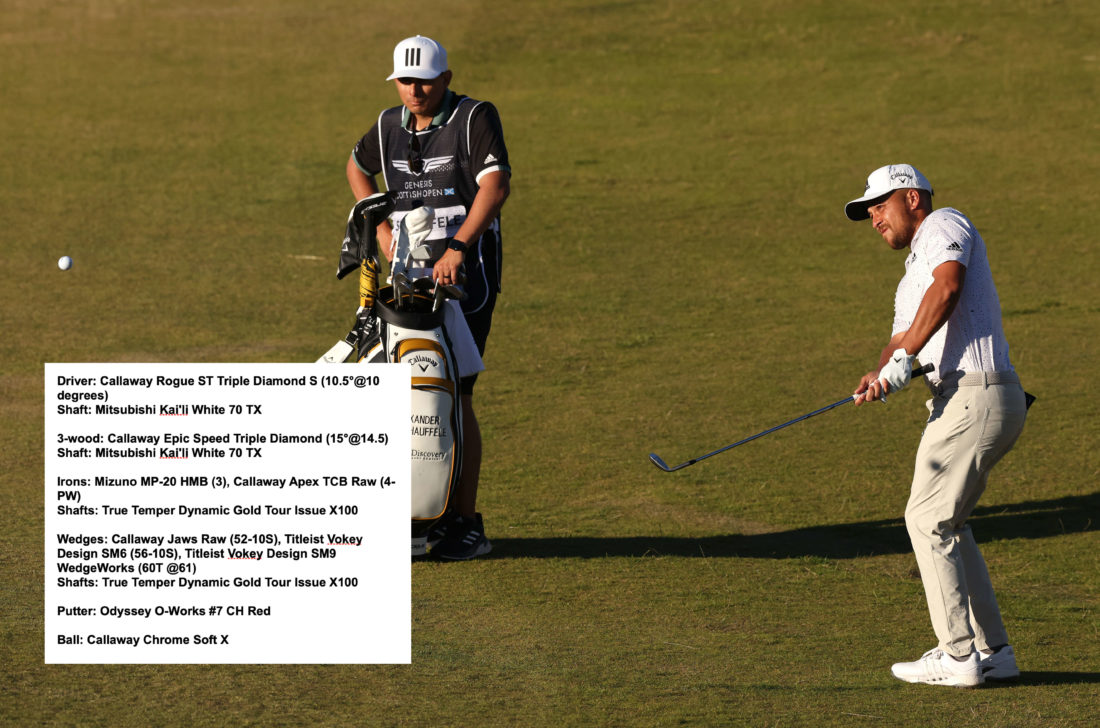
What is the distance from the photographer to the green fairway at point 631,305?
19.6 ft

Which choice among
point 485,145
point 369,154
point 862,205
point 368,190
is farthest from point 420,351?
point 862,205

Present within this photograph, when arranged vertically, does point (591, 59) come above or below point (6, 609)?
above

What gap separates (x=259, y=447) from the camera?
21.3 feet

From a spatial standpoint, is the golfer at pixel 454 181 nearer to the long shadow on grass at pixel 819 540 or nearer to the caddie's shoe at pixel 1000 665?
the long shadow on grass at pixel 819 540

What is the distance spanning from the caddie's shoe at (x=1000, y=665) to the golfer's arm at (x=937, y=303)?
1170mm

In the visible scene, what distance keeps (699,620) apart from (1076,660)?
1482 mm

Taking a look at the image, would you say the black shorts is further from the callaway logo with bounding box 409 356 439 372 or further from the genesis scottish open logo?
the genesis scottish open logo

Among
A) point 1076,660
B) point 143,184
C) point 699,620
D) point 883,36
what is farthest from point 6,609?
point 883,36

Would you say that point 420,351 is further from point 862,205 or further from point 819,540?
point 819,540

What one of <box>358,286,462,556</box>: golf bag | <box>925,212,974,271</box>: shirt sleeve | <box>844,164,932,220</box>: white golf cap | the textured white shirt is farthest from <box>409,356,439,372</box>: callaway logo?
<box>925,212,974,271</box>: shirt sleeve

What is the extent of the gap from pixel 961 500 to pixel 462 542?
2453 mm

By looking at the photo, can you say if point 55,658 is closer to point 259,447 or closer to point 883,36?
point 259,447

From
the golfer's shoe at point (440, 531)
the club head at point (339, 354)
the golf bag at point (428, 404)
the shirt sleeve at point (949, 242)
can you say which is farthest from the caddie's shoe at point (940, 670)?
the club head at point (339, 354)

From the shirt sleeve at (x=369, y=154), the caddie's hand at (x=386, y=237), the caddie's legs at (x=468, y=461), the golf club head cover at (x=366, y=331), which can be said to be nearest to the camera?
the golf club head cover at (x=366, y=331)
